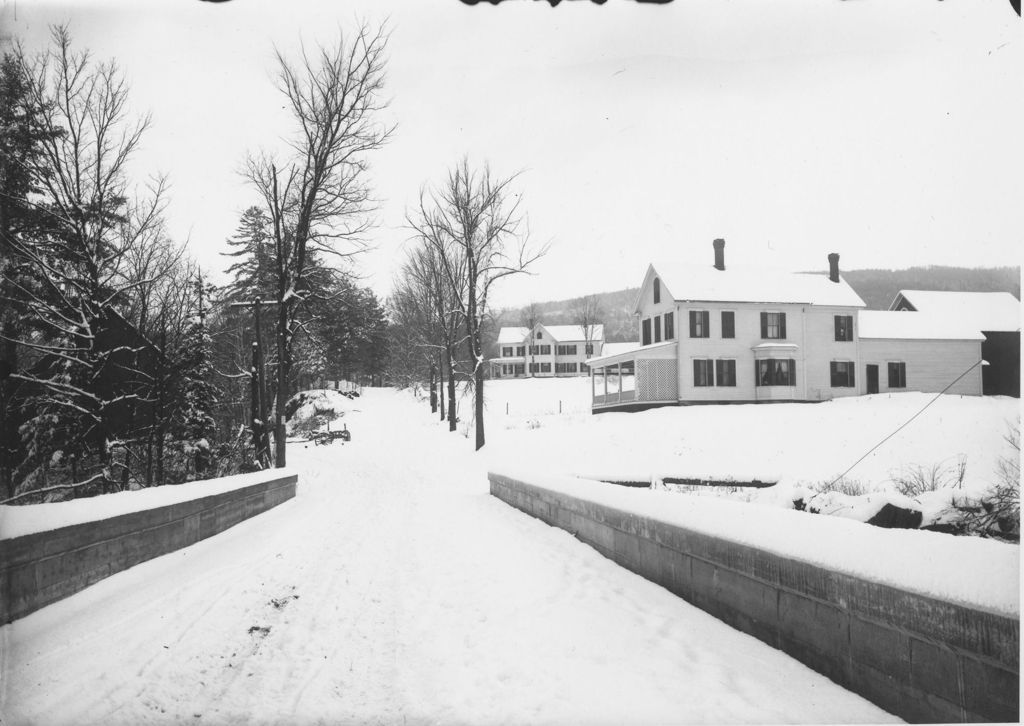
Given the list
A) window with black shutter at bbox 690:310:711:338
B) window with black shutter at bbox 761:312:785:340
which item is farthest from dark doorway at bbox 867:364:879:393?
window with black shutter at bbox 690:310:711:338

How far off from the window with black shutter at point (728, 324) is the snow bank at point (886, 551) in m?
27.3

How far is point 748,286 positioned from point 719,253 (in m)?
2.45

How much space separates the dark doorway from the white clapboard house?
0.05 meters

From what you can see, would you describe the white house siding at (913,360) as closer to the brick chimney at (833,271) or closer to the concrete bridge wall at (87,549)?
the brick chimney at (833,271)

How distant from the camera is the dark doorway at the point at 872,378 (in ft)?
100

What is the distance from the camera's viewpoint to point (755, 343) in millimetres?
31031

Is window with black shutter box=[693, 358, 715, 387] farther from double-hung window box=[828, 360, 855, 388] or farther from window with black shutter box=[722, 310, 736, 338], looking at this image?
double-hung window box=[828, 360, 855, 388]

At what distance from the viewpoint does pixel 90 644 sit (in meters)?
4.14

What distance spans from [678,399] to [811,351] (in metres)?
7.84

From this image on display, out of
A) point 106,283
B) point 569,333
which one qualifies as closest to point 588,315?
point 569,333

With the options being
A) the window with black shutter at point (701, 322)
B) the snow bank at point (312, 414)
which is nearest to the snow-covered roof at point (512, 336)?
the snow bank at point (312, 414)

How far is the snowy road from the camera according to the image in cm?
329

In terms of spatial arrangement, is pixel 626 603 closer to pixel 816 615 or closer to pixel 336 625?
pixel 816 615

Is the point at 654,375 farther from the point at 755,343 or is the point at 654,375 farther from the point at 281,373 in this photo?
the point at 281,373
